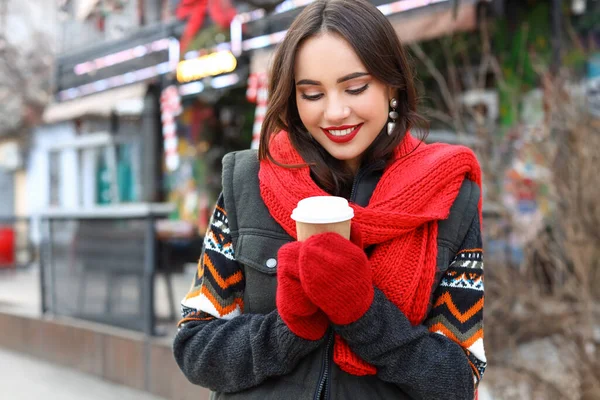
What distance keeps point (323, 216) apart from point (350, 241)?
11cm

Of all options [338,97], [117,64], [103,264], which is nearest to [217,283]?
[338,97]

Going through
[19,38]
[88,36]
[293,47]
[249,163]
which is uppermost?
[19,38]

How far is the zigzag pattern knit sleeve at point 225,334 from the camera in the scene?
1436 mm

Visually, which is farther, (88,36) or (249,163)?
(88,36)

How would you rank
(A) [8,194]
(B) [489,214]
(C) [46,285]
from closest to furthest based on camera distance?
(B) [489,214] → (C) [46,285] → (A) [8,194]

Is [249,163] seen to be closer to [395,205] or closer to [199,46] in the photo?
[395,205]

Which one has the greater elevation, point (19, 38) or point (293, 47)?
point (19, 38)

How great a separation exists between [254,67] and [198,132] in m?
4.75

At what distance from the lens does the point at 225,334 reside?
1499 millimetres

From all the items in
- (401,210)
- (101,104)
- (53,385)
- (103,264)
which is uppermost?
(101,104)

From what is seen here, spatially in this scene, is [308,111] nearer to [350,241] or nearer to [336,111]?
[336,111]

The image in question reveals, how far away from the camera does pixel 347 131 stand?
1534 mm

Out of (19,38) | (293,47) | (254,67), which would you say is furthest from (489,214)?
(19,38)

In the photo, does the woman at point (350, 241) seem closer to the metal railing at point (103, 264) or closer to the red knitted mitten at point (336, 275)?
the red knitted mitten at point (336, 275)
